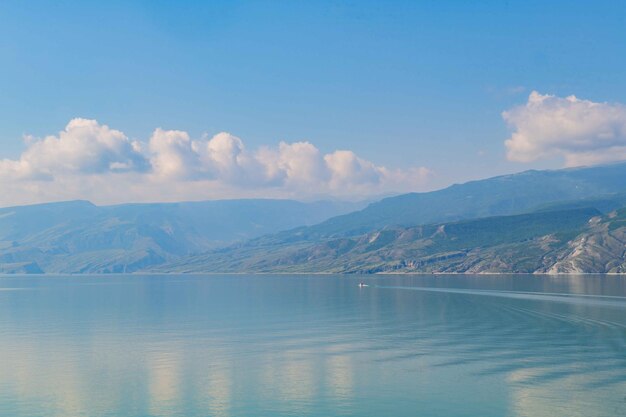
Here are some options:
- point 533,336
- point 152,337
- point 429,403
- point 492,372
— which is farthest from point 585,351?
point 152,337

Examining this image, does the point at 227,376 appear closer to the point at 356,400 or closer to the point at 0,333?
the point at 356,400

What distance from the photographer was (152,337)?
155375 millimetres

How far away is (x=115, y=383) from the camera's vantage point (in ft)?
329

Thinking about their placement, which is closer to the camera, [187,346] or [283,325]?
[187,346]

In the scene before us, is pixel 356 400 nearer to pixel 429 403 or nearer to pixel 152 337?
pixel 429 403

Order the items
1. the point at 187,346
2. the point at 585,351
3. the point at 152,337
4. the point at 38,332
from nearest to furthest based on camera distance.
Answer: the point at 585,351 → the point at 187,346 → the point at 152,337 → the point at 38,332

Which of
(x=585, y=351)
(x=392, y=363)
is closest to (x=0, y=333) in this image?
(x=392, y=363)

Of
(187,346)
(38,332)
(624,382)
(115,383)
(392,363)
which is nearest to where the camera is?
(624,382)

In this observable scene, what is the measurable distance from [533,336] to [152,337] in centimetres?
9417

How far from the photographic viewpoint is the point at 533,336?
5733 inches

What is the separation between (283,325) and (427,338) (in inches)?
1883

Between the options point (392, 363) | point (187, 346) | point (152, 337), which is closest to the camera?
point (392, 363)

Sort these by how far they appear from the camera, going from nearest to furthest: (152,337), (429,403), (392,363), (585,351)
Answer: (429,403), (392,363), (585,351), (152,337)

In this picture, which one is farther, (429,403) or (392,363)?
(392,363)
